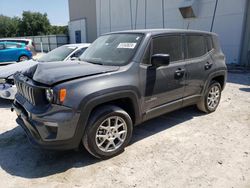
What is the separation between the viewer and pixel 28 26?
46.5 meters

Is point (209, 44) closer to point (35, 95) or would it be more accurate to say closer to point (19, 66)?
point (35, 95)

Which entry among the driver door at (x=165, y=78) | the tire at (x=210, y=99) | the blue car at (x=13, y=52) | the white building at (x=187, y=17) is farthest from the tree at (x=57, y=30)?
the driver door at (x=165, y=78)

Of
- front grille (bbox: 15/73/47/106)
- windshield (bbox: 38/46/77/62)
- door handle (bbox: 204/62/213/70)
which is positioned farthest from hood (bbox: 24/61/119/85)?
windshield (bbox: 38/46/77/62)

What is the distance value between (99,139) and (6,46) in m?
11.8

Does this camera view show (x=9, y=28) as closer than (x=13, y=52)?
No

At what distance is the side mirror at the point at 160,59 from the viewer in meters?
3.28

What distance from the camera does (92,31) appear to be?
21938 mm

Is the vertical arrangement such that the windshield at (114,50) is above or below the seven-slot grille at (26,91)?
above

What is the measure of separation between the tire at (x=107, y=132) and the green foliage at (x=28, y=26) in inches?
1795

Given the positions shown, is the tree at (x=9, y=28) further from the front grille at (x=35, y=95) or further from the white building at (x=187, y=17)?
the front grille at (x=35, y=95)

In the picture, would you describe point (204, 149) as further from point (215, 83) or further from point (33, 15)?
point (33, 15)

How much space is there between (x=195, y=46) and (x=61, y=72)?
103 inches

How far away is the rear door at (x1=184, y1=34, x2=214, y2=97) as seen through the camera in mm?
4141

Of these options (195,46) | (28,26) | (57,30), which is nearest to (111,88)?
(195,46)
